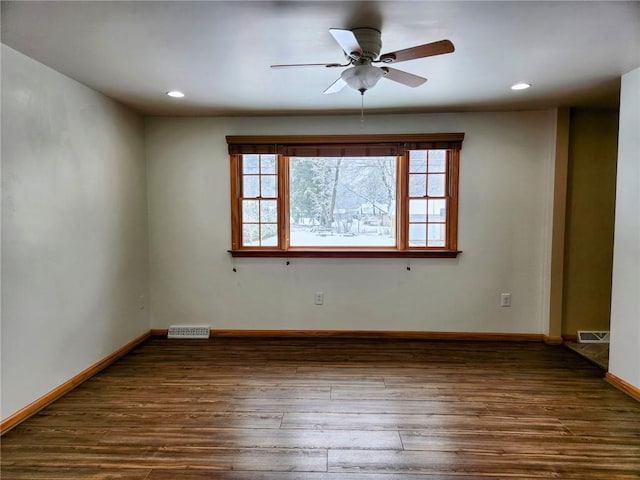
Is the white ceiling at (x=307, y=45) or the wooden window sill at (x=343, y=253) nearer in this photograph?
the white ceiling at (x=307, y=45)

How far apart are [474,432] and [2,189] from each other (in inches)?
130

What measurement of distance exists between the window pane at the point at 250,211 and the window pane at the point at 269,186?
18 centimetres

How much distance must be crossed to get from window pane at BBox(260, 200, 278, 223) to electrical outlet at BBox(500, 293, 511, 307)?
261 cm

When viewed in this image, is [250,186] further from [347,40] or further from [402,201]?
[347,40]

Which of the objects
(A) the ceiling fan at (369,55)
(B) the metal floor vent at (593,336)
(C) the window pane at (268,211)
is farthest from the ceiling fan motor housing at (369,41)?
(B) the metal floor vent at (593,336)

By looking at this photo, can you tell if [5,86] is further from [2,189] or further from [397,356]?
[397,356]

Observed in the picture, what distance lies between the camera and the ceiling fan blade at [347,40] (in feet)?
5.66

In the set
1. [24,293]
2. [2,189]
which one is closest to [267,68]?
[2,189]

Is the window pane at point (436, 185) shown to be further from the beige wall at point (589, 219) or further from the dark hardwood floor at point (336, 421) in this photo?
the dark hardwood floor at point (336, 421)

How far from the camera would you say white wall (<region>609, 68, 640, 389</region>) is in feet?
8.81

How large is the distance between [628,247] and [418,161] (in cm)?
195

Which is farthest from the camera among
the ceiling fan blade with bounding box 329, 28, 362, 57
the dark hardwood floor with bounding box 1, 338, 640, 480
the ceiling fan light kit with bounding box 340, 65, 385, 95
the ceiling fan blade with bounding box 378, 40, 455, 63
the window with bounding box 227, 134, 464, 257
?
the window with bounding box 227, 134, 464, 257

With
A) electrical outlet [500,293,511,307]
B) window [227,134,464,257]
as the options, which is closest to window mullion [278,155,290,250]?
window [227,134,464,257]

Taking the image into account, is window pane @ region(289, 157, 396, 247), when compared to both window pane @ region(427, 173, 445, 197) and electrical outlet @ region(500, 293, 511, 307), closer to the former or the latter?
window pane @ region(427, 173, 445, 197)
